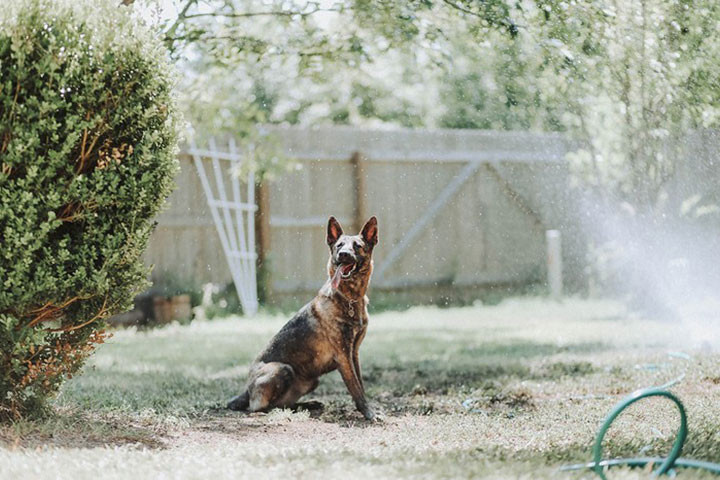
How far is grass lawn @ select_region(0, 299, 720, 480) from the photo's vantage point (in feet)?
13.1

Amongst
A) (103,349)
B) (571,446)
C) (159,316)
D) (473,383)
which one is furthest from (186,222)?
(571,446)

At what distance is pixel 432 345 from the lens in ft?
30.6

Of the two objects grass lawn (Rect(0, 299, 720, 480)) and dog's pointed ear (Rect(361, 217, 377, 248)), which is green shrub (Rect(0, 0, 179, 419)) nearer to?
grass lawn (Rect(0, 299, 720, 480))

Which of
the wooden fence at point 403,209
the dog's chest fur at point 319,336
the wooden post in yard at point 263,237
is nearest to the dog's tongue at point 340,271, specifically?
the dog's chest fur at point 319,336

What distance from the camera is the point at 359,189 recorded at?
12695 millimetres

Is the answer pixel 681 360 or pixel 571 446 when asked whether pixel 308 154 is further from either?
pixel 571 446

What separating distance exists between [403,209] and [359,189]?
801mm

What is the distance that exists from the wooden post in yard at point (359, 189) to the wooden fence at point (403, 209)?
16 millimetres

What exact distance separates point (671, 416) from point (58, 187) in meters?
3.59

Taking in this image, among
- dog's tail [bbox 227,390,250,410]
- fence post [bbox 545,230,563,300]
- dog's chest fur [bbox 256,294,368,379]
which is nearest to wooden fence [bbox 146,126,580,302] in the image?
fence post [bbox 545,230,563,300]

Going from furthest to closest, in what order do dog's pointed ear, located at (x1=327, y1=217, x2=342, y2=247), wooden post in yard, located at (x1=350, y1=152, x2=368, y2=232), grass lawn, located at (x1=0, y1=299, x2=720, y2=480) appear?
1. wooden post in yard, located at (x1=350, y1=152, x2=368, y2=232)
2. dog's pointed ear, located at (x1=327, y1=217, x2=342, y2=247)
3. grass lawn, located at (x1=0, y1=299, x2=720, y2=480)

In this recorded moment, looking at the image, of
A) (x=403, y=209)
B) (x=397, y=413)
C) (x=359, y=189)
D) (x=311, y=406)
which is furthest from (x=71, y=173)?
(x=403, y=209)

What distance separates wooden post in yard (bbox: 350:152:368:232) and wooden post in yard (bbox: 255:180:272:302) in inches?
49.7

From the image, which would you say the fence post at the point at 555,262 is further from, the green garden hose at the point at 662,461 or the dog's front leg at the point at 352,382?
the green garden hose at the point at 662,461
